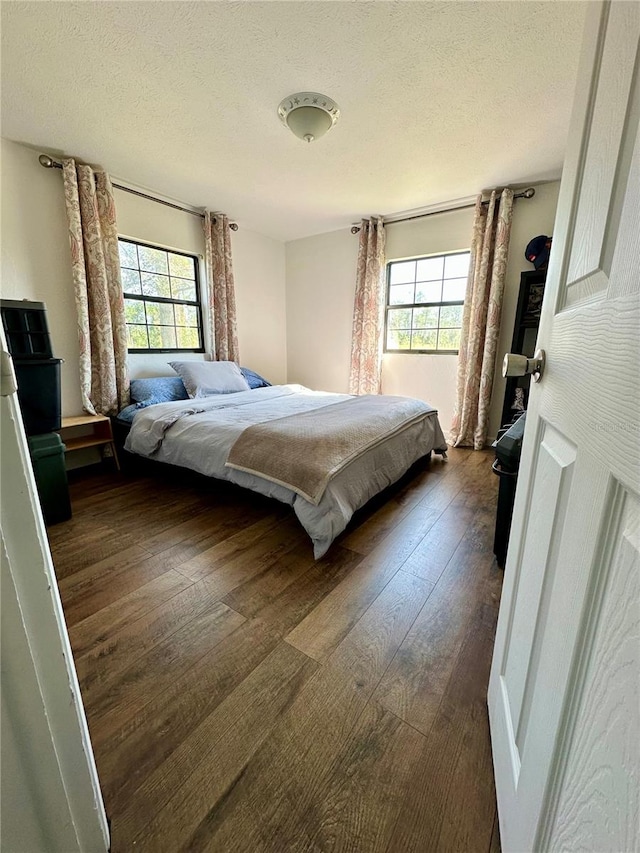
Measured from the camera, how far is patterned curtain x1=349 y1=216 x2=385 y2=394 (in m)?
3.79

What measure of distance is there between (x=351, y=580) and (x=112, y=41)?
2.80 meters

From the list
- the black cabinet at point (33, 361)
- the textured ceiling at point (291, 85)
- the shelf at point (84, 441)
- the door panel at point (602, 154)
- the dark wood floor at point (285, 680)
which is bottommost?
the dark wood floor at point (285, 680)

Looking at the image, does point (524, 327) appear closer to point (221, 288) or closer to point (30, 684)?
point (221, 288)

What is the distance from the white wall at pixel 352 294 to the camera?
321 cm

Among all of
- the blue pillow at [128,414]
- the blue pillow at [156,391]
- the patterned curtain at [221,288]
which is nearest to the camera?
the blue pillow at [128,414]

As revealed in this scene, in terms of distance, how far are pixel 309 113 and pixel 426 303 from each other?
2342 millimetres

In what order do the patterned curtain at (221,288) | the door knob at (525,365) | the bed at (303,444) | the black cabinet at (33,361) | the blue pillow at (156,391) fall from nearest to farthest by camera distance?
the door knob at (525,365) < the bed at (303,444) < the black cabinet at (33,361) < the blue pillow at (156,391) < the patterned curtain at (221,288)

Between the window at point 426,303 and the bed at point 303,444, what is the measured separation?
136 cm

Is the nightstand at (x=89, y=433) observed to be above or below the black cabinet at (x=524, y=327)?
below

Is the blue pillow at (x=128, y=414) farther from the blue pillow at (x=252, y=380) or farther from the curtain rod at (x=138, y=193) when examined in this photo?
the curtain rod at (x=138, y=193)

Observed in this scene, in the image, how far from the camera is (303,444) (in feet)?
6.10

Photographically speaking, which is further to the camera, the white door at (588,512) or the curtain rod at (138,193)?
the curtain rod at (138,193)

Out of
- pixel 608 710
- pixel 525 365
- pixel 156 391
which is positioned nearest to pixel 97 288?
pixel 156 391

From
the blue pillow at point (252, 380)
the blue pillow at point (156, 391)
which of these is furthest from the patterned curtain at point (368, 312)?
the blue pillow at point (156, 391)
